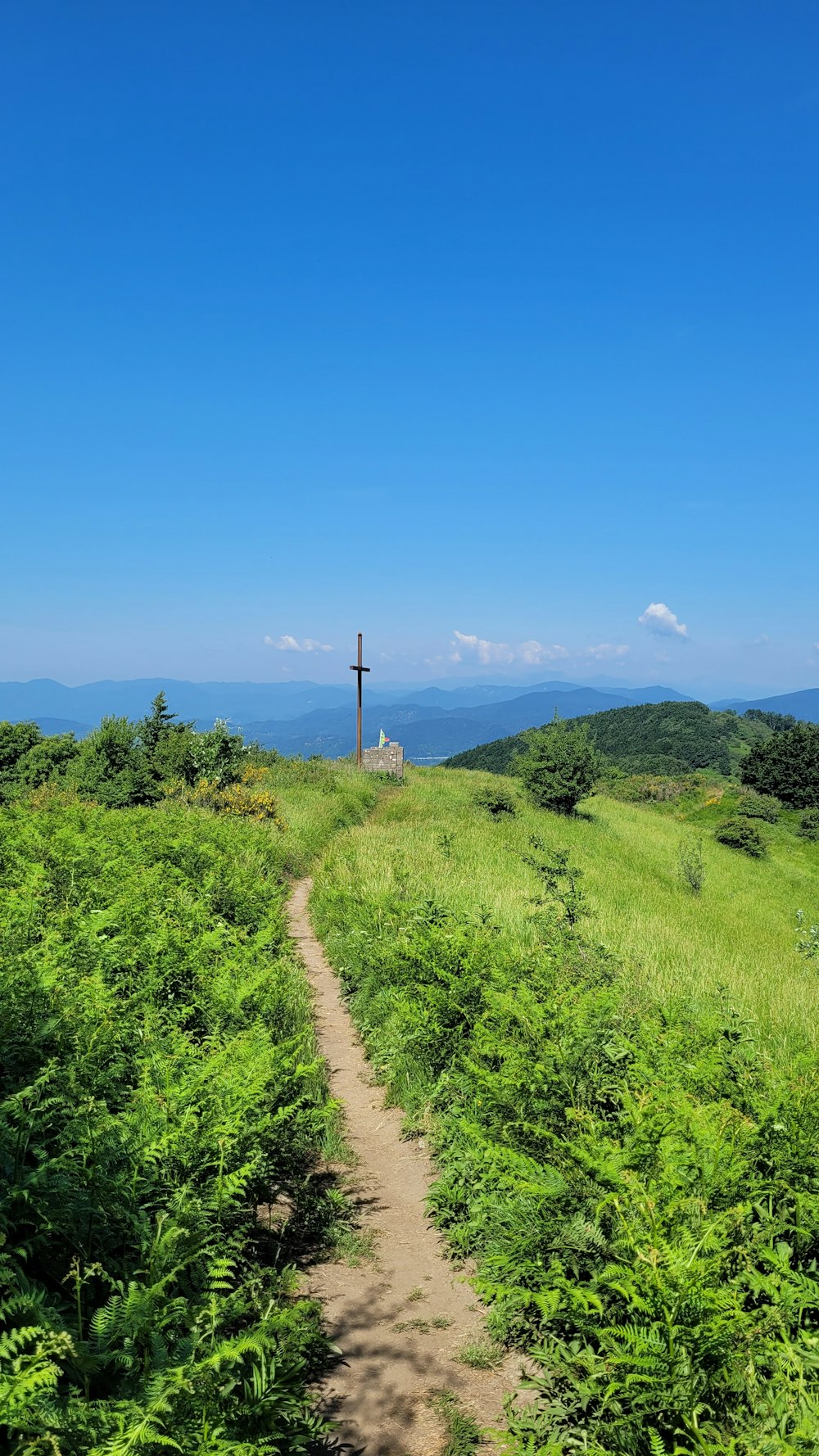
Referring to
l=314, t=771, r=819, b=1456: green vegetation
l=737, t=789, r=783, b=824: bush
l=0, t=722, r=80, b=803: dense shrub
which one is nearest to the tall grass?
l=314, t=771, r=819, b=1456: green vegetation

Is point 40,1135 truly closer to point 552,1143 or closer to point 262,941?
A: point 552,1143

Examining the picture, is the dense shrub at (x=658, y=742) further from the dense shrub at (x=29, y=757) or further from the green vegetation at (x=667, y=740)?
the dense shrub at (x=29, y=757)

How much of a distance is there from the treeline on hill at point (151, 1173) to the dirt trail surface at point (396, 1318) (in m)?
0.26

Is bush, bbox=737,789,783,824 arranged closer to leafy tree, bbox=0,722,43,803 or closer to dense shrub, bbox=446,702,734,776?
dense shrub, bbox=446,702,734,776

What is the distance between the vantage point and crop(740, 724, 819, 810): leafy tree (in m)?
53.7

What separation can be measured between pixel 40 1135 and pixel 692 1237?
11.0ft

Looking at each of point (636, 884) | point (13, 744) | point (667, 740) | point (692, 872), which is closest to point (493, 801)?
point (692, 872)

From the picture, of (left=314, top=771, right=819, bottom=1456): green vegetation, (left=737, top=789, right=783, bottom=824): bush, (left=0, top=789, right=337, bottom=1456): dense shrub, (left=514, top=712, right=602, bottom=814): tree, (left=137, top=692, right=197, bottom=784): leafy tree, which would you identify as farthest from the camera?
(left=737, top=789, right=783, bottom=824): bush

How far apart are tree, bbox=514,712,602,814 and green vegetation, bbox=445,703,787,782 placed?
39429mm

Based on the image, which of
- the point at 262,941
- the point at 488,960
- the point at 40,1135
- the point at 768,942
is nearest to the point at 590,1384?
the point at 40,1135

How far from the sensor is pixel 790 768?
55062mm

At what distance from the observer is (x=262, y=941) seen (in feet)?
26.1

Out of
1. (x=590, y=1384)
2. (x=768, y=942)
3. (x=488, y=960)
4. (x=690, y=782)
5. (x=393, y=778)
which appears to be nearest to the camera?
(x=590, y=1384)

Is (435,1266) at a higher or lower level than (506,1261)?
lower
